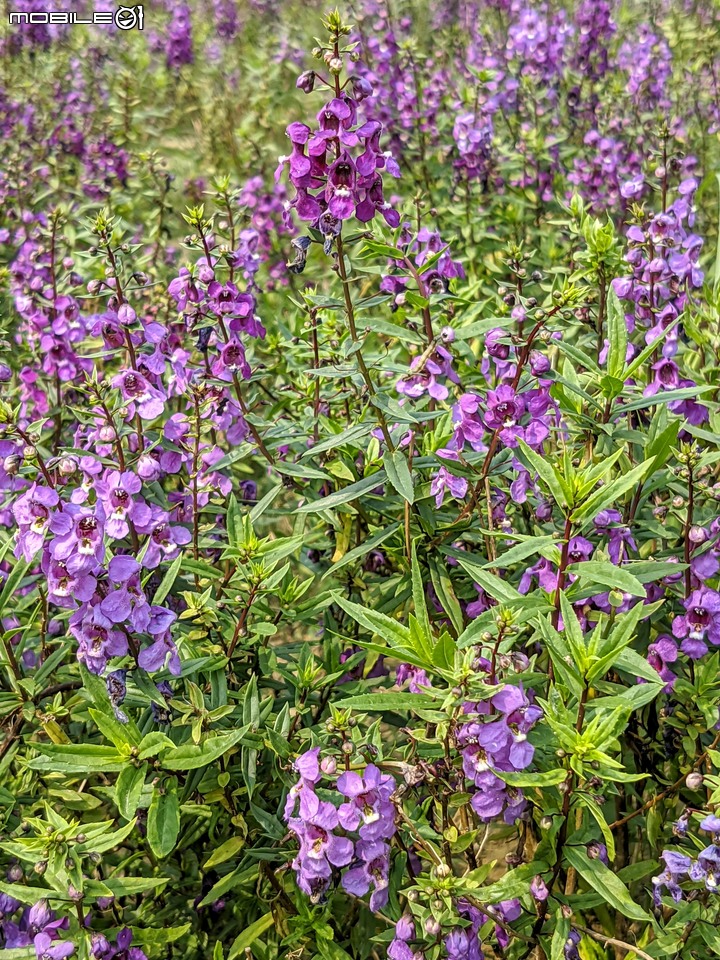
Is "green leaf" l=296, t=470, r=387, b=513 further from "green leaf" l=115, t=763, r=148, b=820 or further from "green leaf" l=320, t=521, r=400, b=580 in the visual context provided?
"green leaf" l=115, t=763, r=148, b=820

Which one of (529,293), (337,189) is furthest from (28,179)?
(337,189)

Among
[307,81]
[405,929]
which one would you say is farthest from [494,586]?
[307,81]

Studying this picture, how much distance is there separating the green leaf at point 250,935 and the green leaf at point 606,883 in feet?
2.91

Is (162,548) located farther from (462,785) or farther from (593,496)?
(593,496)

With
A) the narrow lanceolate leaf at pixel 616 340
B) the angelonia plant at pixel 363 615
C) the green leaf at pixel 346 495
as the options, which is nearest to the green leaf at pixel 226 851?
the angelonia plant at pixel 363 615

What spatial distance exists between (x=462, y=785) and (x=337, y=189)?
1612 millimetres

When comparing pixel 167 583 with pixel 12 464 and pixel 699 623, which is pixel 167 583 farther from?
pixel 699 623

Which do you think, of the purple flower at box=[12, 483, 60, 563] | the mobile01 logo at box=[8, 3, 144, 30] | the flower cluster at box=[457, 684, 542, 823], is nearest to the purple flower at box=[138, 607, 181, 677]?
the purple flower at box=[12, 483, 60, 563]

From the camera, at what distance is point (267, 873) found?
8.27ft

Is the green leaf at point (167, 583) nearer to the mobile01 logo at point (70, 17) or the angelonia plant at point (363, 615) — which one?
the angelonia plant at point (363, 615)

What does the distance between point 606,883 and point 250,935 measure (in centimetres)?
102

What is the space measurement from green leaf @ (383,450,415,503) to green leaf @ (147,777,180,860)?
0.97 m

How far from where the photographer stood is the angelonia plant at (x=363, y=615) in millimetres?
2119

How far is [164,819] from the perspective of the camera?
7.21ft
